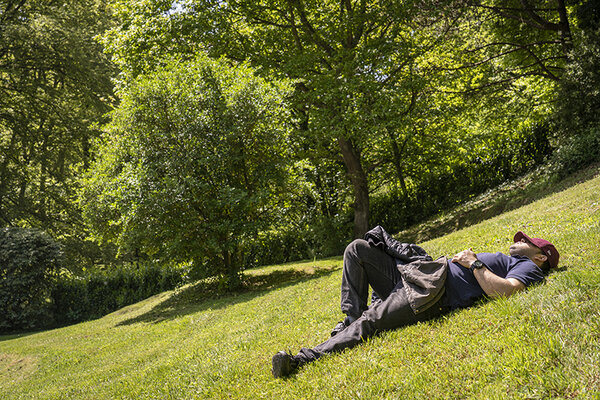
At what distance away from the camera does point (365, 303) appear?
Result: 4793 mm

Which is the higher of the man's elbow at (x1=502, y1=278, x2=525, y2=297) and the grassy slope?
the man's elbow at (x1=502, y1=278, x2=525, y2=297)

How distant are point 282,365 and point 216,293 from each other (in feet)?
33.5

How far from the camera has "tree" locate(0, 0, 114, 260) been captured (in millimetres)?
20703

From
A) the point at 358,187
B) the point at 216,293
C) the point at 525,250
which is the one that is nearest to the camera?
the point at 525,250

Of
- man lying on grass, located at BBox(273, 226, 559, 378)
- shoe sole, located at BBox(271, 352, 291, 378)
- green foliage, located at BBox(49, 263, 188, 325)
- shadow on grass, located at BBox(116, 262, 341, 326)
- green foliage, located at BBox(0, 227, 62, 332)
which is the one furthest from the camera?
green foliage, located at BBox(49, 263, 188, 325)

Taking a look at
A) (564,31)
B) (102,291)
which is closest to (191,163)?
(102,291)

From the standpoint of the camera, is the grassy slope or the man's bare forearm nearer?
the grassy slope

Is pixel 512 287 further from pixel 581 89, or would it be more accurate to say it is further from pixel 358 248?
pixel 581 89

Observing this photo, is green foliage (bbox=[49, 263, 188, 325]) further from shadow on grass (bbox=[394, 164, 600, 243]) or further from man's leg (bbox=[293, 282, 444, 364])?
man's leg (bbox=[293, 282, 444, 364])

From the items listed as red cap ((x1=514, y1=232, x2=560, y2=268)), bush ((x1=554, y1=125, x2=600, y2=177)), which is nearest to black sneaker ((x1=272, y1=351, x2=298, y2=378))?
red cap ((x1=514, y1=232, x2=560, y2=268))

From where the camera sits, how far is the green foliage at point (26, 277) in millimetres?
16594

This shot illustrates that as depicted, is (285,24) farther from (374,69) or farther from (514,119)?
(514,119)

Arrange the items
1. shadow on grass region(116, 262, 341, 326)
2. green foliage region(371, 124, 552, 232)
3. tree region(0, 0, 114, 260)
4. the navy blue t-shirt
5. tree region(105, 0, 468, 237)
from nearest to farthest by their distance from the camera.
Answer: the navy blue t-shirt
shadow on grass region(116, 262, 341, 326)
tree region(105, 0, 468, 237)
green foliage region(371, 124, 552, 232)
tree region(0, 0, 114, 260)

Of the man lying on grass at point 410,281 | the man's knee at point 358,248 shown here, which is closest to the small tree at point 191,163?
the man's knee at point 358,248
